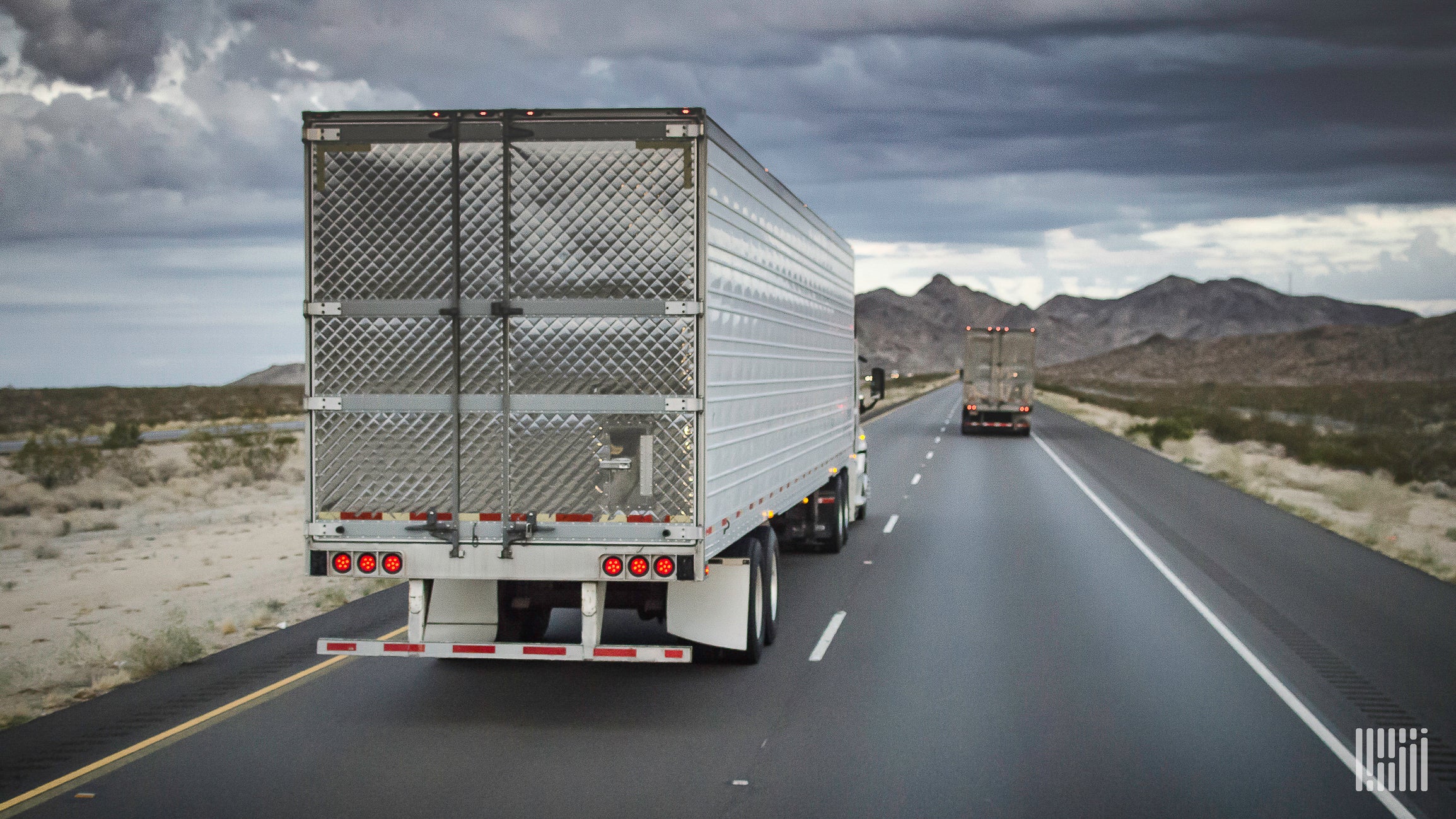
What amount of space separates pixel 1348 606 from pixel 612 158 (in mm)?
9061

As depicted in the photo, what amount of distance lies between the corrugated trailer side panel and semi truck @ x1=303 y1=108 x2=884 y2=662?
136 mm

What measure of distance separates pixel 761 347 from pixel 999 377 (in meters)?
33.3

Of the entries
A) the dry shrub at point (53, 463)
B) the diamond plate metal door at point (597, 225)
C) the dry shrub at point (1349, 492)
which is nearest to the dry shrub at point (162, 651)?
the diamond plate metal door at point (597, 225)

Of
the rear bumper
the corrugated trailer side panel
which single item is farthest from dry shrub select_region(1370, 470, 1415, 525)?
the rear bumper

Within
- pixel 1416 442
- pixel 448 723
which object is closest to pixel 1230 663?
pixel 448 723

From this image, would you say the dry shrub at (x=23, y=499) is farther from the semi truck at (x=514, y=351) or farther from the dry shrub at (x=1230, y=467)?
the dry shrub at (x=1230, y=467)

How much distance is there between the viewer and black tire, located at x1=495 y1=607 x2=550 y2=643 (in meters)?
8.80

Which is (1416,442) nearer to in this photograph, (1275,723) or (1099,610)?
(1099,610)

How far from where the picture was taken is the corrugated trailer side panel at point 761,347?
8062 millimetres

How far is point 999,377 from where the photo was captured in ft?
137

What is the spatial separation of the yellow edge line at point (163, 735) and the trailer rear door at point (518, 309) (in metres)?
1.99

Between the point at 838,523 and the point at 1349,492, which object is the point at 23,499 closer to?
the point at 838,523

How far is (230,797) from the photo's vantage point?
644 cm

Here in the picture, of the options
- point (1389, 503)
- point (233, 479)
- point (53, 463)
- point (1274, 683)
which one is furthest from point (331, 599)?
point (1389, 503)
